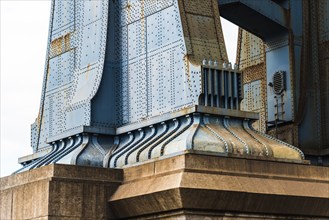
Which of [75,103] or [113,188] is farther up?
[75,103]

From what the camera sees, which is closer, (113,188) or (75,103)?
(113,188)

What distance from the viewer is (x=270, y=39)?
33.1 m

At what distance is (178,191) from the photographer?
23281 mm

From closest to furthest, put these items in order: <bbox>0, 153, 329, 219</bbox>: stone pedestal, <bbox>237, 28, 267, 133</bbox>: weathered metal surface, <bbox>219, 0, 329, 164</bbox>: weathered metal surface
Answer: <bbox>0, 153, 329, 219</bbox>: stone pedestal → <bbox>219, 0, 329, 164</bbox>: weathered metal surface → <bbox>237, 28, 267, 133</bbox>: weathered metal surface

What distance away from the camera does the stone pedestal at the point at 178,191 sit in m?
23.7

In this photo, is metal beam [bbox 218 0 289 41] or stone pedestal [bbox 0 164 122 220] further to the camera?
metal beam [bbox 218 0 289 41]

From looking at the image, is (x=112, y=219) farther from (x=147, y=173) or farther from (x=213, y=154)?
(x=213, y=154)

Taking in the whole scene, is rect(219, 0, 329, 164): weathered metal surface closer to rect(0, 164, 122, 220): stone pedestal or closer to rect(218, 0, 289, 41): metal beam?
rect(218, 0, 289, 41): metal beam

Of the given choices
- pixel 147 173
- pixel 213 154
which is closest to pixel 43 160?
pixel 147 173

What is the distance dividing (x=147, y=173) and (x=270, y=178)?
315 centimetres

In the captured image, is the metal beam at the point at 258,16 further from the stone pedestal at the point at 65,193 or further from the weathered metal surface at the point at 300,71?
the stone pedestal at the point at 65,193

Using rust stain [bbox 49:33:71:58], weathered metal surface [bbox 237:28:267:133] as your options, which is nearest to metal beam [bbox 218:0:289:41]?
weathered metal surface [bbox 237:28:267:133]

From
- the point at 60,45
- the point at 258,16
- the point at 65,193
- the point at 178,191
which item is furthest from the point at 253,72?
the point at 178,191

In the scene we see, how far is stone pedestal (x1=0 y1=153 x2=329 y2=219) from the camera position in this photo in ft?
77.7
